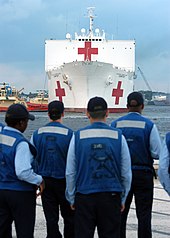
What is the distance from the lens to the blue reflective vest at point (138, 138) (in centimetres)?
439

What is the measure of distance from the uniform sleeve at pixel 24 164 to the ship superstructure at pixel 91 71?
4593 centimetres

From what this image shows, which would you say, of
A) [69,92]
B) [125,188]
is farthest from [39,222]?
[69,92]

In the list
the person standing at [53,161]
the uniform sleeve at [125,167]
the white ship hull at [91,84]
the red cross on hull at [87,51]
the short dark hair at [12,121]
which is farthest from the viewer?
the red cross on hull at [87,51]

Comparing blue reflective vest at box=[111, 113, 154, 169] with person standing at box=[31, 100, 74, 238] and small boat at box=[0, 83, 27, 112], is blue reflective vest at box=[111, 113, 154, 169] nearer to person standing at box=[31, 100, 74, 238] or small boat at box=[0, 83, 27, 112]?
person standing at box=[31, 100, 74, 238]

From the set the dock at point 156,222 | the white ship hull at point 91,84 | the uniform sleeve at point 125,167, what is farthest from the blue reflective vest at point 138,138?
the white ship hull at point 91,84

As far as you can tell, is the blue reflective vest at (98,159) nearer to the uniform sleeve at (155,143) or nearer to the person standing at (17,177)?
the person standing at (17,177)

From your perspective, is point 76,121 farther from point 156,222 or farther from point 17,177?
point 17,177

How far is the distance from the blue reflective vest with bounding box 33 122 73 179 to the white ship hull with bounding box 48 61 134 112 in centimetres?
4517

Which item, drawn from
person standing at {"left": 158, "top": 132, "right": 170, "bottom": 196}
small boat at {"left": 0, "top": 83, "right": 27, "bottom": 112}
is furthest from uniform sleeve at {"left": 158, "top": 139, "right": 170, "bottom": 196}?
small boat at {"left": 0, "top": 83, "right": 27, "bottom": 112}

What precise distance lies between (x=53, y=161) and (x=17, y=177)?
23.9 inches

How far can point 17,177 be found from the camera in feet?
12.4

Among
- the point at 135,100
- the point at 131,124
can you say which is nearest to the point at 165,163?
the point at 131,124

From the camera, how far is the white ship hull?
164ft

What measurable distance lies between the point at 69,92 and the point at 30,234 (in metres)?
47.1
